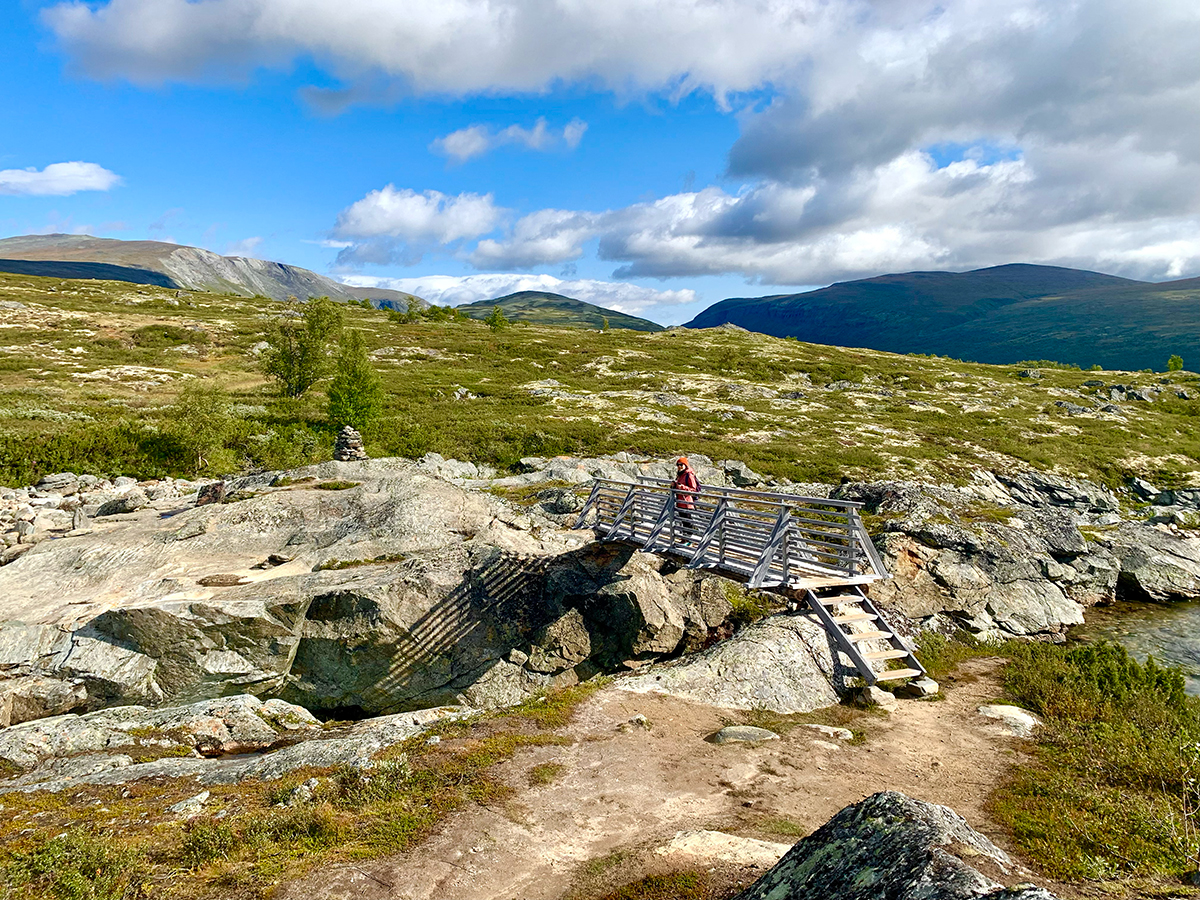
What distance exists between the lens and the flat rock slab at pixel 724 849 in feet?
26.5

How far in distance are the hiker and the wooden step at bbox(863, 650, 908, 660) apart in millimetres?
7011

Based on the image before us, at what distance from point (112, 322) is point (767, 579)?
105 metres

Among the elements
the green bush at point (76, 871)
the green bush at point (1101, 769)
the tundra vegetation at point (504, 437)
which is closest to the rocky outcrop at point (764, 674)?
the tundra vegetation at point (504, 437)

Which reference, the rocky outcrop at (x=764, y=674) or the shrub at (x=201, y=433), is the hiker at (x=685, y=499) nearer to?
the rocky outcrop at (x=764, y=674)

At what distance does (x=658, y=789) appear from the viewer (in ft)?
34.2

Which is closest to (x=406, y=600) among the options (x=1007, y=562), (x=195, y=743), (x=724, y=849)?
(x=195, y=743)

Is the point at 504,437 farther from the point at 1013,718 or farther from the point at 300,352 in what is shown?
the point at 1013,718

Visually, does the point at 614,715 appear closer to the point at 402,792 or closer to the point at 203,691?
the point at 402,792

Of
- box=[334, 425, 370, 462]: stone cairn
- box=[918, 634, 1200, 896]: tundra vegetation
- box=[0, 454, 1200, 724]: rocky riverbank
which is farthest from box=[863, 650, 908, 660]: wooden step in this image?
box=[334, 425, 370, 462]: stone cairn

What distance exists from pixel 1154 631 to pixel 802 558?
17473mm

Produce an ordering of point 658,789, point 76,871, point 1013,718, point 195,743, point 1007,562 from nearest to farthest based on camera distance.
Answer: point 76,871 → point 658,789 → point 1013,718 → point 195,743 → point 1007,562

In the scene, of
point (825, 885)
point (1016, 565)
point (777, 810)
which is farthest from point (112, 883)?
point (1016, 565)

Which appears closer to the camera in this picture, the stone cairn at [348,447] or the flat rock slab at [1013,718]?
the flat rock slab at [1013,718]

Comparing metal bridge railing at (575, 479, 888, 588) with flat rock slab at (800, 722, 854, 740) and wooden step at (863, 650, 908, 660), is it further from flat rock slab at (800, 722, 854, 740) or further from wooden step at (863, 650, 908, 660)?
flat rock slab at (800, 722, 854, 740)
